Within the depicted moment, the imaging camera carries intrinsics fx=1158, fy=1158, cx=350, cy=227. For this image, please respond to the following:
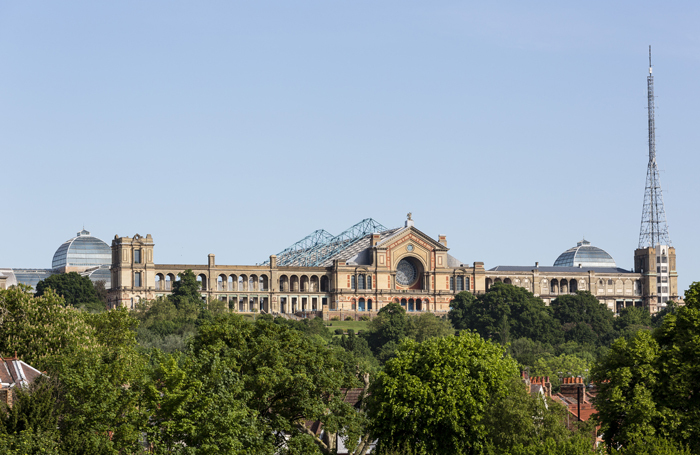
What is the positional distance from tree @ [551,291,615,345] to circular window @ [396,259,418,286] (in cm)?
2434

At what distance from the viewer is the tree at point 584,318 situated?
566 feet

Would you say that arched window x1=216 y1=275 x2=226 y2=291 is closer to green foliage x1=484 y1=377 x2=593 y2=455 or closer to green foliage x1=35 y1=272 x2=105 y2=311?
green foliage x1=35 y1=272 x2=105 y2=311

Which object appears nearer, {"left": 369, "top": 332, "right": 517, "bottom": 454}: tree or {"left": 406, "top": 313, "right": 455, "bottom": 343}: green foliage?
{"left": 369, "top": 332, "right": 517, "bottom": 454}: tree

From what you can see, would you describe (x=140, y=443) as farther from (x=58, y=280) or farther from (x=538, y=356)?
(x=58, y=280)

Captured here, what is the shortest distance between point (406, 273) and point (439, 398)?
435 ft

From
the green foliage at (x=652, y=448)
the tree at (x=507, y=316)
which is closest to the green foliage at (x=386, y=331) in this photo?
the tree at (x=507, y=316)

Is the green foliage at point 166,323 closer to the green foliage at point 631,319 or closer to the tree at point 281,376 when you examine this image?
the tree at point 281,376

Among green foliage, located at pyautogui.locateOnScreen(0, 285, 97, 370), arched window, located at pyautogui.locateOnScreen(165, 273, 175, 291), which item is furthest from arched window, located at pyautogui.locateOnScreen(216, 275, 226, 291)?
green foliage, located at pyautogui.locateOnScreen(0, 285, 97, 370)

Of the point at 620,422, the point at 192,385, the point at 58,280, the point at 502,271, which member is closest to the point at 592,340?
the point at 502,271

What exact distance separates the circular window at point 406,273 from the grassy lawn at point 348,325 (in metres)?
19.0

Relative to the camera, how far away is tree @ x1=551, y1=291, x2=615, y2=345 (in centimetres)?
17238

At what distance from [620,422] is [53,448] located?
93.8 feet

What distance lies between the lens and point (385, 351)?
14300 centimetres

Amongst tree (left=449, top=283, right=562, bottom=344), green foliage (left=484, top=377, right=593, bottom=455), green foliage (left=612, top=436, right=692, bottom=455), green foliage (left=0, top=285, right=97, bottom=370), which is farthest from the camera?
tree (left=449, top=283, right=562, bottom=344)
